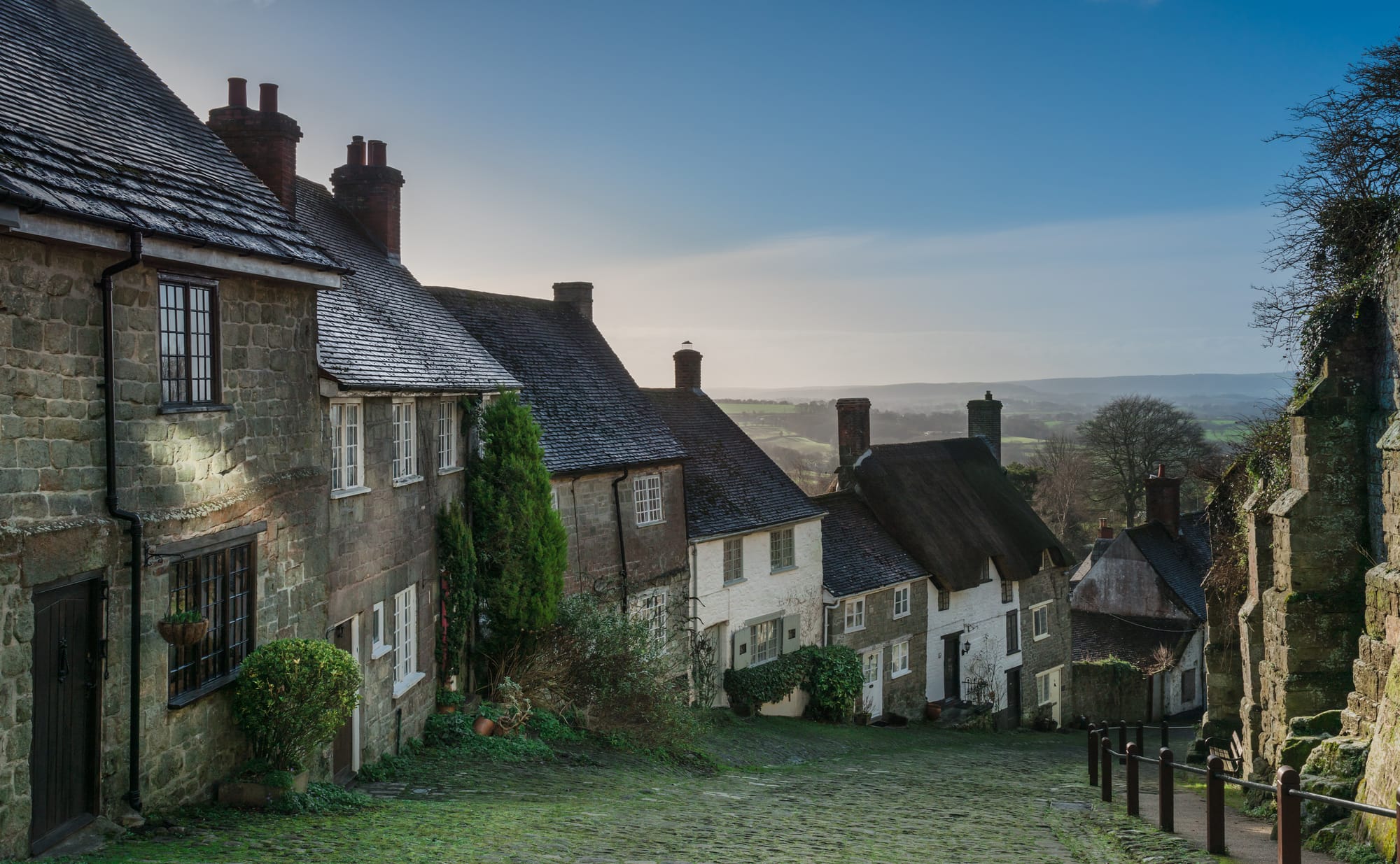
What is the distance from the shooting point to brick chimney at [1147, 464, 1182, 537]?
130 ft

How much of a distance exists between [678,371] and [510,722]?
1578 centimetres

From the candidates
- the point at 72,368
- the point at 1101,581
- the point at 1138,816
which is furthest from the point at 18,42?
the point at 1101,581

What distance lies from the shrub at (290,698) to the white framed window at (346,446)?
8.11ft

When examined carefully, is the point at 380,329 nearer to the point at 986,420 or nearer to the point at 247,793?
the point at 247,793

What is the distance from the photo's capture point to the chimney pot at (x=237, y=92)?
49.4ft

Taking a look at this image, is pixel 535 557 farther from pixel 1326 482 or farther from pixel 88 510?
pixel 1326 482

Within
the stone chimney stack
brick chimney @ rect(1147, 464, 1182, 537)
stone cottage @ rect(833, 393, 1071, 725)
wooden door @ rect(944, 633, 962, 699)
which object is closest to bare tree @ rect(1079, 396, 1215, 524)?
brick chimney @ rect(1147, 464, 1182, 537)

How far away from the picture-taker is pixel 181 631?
8.93m

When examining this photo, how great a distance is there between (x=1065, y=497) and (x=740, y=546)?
42655mm

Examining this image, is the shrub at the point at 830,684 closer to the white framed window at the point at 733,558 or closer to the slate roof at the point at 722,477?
the white framed window at the point at 733,558

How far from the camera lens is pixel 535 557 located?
17672 mm

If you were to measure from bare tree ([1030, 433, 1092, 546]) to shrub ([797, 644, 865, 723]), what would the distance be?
38.1 m

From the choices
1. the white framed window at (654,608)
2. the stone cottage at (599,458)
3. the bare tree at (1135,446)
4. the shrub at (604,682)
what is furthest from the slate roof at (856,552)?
the bare tree at (1135,446)

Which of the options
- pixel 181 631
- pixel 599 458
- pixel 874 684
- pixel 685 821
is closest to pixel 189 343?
pixel 181 631
